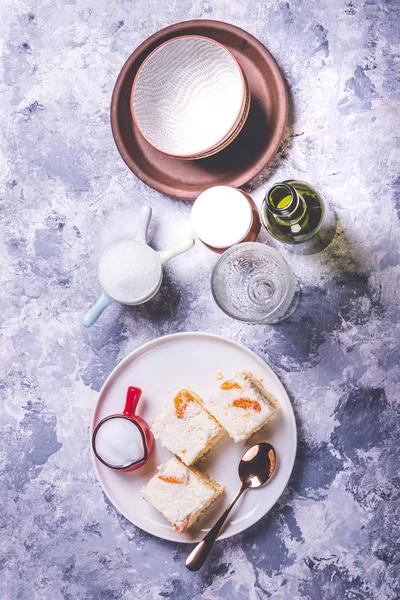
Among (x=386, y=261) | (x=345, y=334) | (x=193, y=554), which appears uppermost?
(x=386, y=261)

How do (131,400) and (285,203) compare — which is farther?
(131,400)

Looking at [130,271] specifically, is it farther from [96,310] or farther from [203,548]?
[203,548]

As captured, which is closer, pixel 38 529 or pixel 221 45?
pixel 221 45

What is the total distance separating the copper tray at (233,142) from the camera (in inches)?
51.8

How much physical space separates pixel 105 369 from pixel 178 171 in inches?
17.7

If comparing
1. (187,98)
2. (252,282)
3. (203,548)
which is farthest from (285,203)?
(203,548)

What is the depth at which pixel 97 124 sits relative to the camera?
143cm

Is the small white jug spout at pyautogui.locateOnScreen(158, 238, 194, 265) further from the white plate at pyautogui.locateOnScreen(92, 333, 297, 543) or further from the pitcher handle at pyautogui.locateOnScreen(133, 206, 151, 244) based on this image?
the white plate at pyautogui.locateOnScreen(92, 333, 297, 543)

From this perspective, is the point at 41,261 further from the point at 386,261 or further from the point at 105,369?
the point at 386,261

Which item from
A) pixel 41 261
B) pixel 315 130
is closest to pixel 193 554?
pixel 41 261

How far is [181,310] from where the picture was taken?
1.39 meters

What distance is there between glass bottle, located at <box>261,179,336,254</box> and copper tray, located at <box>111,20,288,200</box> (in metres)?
0.10

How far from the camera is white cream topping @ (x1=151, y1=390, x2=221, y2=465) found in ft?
4.19

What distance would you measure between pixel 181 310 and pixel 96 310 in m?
0.18
